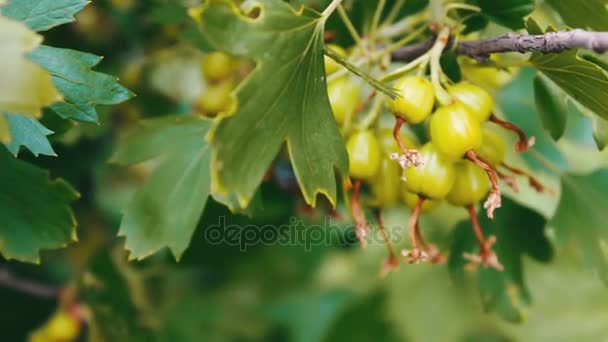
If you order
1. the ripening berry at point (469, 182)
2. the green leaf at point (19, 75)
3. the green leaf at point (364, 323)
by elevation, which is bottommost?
the green leaf at point (364, 323)

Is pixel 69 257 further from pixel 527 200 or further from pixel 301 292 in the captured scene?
pixel 527 200

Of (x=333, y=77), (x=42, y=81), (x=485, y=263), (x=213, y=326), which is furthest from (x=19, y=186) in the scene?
(x=213, y=326)

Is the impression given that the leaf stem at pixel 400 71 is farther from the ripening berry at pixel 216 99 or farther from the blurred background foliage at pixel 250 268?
the ripening berry at pixel 216 99

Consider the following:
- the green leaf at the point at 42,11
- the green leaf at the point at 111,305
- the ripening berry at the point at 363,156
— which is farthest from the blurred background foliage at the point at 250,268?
the ripening berry at the point at 363,156

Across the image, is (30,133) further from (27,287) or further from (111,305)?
(27,287)

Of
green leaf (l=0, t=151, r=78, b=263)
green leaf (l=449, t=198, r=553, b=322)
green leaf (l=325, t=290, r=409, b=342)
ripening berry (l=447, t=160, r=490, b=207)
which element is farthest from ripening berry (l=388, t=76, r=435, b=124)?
green leaf (l=325, t=290, r=409, b=342)

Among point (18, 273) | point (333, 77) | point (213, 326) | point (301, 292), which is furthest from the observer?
point (301, 292)
